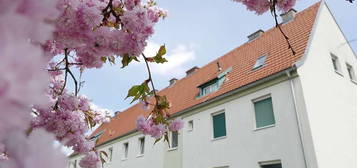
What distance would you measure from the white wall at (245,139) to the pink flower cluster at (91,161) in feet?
23.0

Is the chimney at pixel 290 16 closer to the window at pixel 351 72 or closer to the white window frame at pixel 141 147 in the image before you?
the window at pixel 351 72

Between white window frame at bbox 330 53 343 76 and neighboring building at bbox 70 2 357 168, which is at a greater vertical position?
white window frame at bbox 330 53 343 76

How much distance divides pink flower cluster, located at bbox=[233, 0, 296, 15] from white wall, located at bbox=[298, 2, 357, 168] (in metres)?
6.54

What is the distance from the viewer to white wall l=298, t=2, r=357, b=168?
30.1ft

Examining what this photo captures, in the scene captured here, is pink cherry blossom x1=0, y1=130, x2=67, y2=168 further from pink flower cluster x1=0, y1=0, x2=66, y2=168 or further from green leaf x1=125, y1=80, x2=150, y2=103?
green leaf x1=125, y1=80, x2=150, y2=103

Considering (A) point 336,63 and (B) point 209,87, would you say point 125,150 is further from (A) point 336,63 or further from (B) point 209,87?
(A) point 336,63

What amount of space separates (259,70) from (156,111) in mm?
9532

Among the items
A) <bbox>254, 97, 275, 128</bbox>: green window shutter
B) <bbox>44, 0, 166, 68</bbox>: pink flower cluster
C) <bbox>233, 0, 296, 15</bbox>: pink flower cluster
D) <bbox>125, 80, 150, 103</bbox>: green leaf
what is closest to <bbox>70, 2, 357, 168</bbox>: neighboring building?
<bbox>254, 97, 275, 128</bbox>: green window shutter

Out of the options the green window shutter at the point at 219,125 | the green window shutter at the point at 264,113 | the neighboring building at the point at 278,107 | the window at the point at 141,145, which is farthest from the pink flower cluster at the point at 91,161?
the window at the point at 141,145

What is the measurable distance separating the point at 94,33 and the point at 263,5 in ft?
6.91

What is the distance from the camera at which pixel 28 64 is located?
11.7 inches

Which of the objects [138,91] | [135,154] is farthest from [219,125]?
[138,91]

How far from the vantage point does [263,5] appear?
10.3 feet

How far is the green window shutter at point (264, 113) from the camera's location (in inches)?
396
